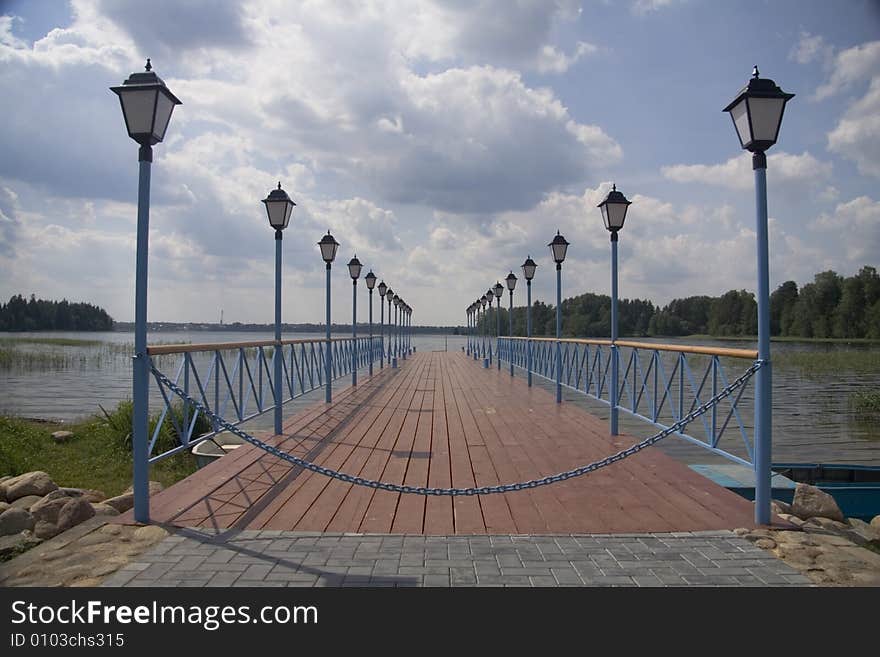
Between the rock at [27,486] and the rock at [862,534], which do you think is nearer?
the rock at [862,534]

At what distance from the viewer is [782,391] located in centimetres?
2041

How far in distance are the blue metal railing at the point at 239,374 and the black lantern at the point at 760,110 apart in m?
4.07

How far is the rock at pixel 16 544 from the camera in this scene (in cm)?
363

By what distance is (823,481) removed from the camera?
8.01 metres

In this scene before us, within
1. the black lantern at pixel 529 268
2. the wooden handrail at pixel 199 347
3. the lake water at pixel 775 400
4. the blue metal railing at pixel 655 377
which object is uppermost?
the black lantern at pixel 529 268

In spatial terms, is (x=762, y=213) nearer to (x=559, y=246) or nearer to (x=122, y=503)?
(x=122, y=503)

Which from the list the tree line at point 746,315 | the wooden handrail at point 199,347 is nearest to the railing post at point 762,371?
the wooden handrail at point 199,347

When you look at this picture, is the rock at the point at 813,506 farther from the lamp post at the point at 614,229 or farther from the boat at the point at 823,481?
the lamp post at the point at 614,229

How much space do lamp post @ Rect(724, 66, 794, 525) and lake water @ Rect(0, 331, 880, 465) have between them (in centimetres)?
535

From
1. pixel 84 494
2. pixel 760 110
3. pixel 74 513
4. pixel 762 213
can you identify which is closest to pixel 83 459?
pixel 84 494

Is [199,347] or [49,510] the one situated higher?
[199,347]

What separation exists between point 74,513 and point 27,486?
1.70 metres

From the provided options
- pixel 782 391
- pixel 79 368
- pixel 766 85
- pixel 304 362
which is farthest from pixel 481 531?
pixel 79 368
